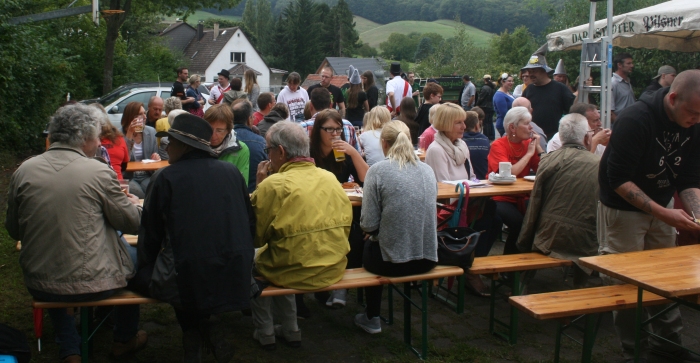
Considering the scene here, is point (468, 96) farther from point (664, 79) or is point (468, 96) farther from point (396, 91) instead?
point (664, 79)

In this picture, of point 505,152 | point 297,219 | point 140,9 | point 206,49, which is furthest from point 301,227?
point 206,49

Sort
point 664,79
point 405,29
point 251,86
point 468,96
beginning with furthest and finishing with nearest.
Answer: point 405,29
point 468,96
point 251,86
point 664,79

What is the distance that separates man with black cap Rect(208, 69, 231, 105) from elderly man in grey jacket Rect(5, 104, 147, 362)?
25.4 ft

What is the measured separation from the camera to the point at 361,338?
4465mm

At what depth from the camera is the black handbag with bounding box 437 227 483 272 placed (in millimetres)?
4277

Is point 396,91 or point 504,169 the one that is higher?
point 396,91

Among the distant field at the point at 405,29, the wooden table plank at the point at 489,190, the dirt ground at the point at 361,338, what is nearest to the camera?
the dirt ground at the point at 361,338

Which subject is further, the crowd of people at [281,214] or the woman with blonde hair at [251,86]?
the woman with blonde hair at [251,86]

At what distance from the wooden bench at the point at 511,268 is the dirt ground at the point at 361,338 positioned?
0.09 meters

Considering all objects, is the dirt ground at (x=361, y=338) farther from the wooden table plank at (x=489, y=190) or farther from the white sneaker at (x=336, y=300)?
the wooden table plank at (x=489, y=190)

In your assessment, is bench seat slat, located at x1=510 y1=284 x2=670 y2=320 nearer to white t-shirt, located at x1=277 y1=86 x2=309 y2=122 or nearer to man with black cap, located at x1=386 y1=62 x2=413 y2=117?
white t-shirt, located at x1=277 y1=86 x2=309 y2=122

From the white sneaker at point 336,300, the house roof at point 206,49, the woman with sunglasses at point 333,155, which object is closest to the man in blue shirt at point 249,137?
the woman with sunglasses at point 333,155

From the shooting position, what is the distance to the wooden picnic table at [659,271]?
315 cm

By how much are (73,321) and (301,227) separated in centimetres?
149
